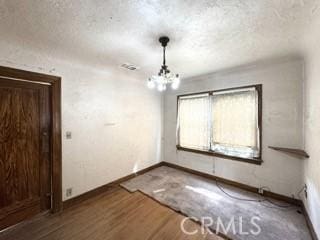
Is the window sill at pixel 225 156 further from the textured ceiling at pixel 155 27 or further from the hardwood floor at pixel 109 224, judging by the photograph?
the textured ceiling at pixel 155 27

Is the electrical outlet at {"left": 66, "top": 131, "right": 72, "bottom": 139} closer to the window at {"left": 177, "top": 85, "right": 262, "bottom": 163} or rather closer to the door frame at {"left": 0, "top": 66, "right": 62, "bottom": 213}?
the door frame at {"left": 0, "top": 66, "right": 62, "bottom": 213}

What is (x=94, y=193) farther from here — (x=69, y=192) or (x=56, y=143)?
(x=56, y=143)

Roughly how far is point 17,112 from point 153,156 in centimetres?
292

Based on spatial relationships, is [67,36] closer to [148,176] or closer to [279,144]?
[148,176]

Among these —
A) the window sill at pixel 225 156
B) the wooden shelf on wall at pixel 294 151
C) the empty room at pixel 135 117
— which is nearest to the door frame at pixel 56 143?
the empty room at pixel 135 117

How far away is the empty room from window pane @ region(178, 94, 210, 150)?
50 millimetres

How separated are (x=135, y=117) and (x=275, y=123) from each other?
278cm

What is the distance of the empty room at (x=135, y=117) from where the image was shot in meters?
1.45

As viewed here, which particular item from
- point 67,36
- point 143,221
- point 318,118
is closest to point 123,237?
point 143,221

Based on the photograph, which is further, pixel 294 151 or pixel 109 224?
pixel 294 151

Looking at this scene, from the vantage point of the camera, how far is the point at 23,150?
6.68 feet

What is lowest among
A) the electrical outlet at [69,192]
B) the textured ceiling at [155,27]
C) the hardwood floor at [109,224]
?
the hardwood floor at [109,224]

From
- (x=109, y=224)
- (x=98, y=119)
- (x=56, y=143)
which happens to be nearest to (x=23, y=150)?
(x=56, y=143)

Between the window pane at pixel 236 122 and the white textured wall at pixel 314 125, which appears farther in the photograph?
the window pane at pixel 236 122
